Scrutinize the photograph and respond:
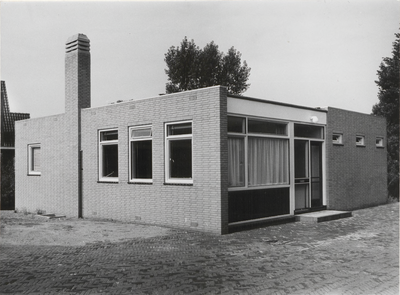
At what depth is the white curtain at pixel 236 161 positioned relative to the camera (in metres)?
11.0

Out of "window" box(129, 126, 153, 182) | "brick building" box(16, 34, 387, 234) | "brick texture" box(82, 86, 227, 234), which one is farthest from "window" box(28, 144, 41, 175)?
"window" box(129, 126, 153, 182)

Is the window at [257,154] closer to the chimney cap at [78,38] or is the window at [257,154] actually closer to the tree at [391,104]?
the chimney cap at [78,38]

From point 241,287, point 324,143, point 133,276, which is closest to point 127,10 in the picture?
point 133,276

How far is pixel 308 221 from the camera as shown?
12.6 meters

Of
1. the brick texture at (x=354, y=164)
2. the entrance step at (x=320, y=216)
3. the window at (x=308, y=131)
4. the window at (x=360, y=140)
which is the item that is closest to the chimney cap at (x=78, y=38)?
the window at (x=308, y=131)

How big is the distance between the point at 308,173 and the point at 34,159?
10.8m

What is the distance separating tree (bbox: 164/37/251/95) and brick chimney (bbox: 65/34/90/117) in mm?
25527

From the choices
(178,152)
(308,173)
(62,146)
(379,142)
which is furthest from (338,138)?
(62,146)

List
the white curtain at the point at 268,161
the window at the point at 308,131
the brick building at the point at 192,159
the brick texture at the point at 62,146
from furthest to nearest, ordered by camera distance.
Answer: the brick texture at the point at 62,146 → the window at the point at 308,131 → the white curtain at the point at 268,161 → the brick building at the point at 192,159

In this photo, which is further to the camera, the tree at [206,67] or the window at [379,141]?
the tree at [206,67]

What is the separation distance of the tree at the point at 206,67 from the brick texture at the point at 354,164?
23.8 m

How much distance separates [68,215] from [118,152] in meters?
3.63

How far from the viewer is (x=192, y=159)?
432 inches

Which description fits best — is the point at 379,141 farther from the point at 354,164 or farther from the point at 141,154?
the point at 141,154
